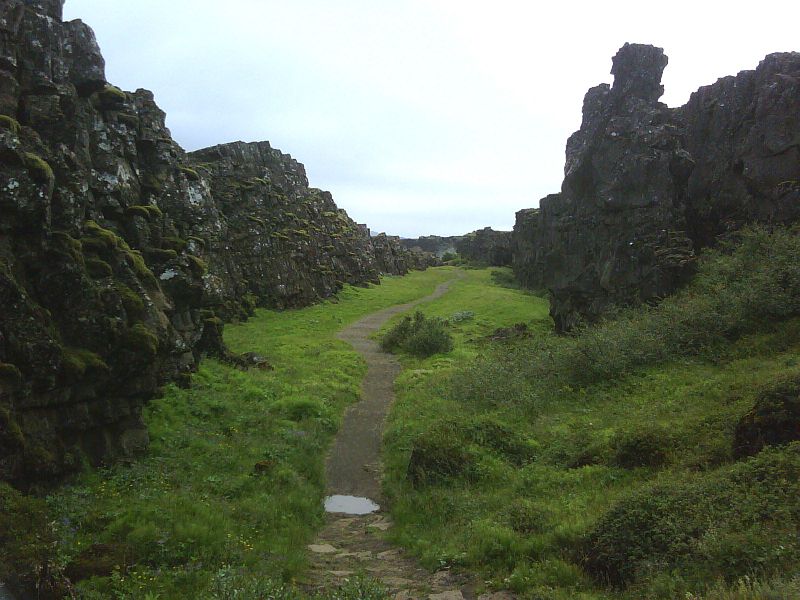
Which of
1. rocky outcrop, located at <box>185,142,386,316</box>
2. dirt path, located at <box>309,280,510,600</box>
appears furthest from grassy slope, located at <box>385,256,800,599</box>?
rocky outcrop, located at <box>185,142,386,316</box>

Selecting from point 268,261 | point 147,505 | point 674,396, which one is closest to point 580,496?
point 674,396

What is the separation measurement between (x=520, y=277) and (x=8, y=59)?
77.4 metres

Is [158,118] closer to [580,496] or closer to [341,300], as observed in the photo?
[580,496]

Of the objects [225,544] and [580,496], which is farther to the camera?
[580,496]

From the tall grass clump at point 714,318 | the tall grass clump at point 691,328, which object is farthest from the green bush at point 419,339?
the tall grass clump at point 714,318

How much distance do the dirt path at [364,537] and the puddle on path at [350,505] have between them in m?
0.24

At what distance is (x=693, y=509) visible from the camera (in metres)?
8.75

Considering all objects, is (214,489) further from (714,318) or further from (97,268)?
(714,318)

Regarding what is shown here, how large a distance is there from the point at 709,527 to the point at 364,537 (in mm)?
7317

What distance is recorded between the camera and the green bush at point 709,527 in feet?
23.5

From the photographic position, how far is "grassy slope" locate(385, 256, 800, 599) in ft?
28.0

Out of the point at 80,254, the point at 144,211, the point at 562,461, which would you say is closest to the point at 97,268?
the point at 80,254

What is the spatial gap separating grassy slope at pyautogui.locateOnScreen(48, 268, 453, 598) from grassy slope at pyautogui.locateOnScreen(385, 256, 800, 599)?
8.90 feet

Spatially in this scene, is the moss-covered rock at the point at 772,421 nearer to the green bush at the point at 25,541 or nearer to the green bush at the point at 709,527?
the green bush at the point at 709,527
